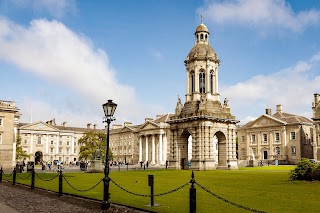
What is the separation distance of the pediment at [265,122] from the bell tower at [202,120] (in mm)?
33464

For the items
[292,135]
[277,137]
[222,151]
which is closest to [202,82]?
[222,151]

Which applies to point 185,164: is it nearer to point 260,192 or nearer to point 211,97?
point 211,97

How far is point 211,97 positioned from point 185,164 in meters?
10.2

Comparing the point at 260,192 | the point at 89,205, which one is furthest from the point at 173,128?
the point at 89,205

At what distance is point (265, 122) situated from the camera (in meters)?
79.6

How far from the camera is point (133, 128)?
105m

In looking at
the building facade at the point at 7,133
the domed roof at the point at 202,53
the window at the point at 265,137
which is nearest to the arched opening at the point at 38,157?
the building facade at the point at 7,133

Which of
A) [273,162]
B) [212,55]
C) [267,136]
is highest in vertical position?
[212,55]

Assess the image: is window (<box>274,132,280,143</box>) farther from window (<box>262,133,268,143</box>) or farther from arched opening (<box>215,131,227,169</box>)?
arched opening (<box>215,131,227,169</box>)

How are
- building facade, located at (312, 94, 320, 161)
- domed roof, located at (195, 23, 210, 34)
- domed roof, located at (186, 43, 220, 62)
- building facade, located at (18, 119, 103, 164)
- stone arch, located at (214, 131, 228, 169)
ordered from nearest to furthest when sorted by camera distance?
stone arch, located at (214, 131, 228, 169) → domed roof, located at (186, 43, 220, 62) → domed roof, located at (195, 23, 210, 34) → building facade, located at (312, 94, 320, 161) → building facade, located at (18, 119, 103, 164)

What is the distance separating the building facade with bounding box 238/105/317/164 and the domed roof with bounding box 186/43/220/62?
1172 inches

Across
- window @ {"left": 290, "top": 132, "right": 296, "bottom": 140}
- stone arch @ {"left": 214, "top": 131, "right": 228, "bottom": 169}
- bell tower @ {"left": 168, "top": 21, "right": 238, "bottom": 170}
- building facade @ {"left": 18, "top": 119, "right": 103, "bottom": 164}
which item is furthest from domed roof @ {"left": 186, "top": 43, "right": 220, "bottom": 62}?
building facade @ {"left": 18, "top": 119, "right": 103, "bottom": 164}

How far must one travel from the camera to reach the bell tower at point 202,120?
144 feet

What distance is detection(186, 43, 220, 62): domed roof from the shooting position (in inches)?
1891
